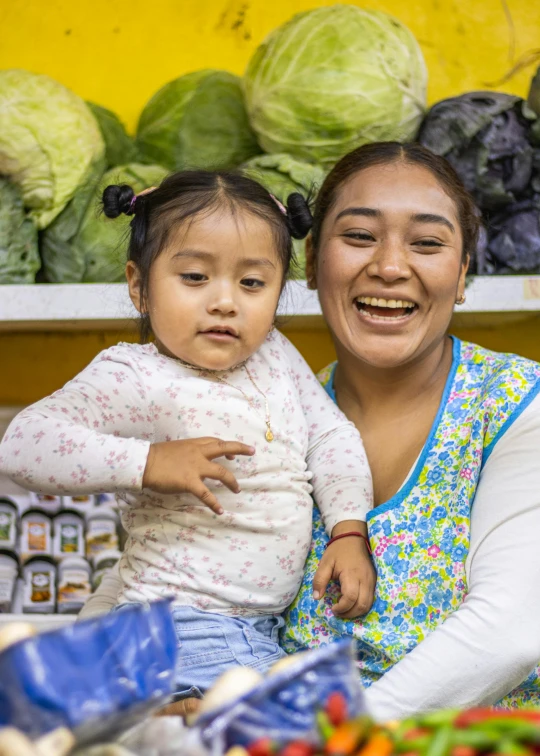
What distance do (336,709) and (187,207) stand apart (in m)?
0.99

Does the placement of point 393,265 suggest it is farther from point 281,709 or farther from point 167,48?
point 167,48

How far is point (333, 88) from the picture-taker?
2.29 metres

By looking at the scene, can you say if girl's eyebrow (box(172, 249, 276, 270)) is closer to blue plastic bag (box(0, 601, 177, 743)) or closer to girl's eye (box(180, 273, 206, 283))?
girl's eye (box(180, 273, 206, 283))

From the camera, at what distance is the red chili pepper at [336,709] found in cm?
65

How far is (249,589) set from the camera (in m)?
1.40

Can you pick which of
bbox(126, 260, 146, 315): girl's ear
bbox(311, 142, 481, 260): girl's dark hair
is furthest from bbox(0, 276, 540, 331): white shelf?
bbox(126, 260, 146, 315): girl's ear

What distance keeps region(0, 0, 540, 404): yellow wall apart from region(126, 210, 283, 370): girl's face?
123 centimetres

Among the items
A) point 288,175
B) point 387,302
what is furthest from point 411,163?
point 288,175

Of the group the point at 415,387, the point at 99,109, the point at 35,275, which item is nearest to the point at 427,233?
the point at 415,387

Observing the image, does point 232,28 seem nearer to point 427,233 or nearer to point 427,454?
point 427,233

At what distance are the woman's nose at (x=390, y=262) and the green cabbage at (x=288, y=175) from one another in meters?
0.63

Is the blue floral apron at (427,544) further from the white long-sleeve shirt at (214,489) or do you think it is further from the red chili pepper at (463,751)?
the red chili pepper at (463,751)

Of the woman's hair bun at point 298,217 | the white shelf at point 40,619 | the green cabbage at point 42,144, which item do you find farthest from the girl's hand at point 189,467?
the green cabbage at point 42,144

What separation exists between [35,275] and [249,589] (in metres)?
1.13
